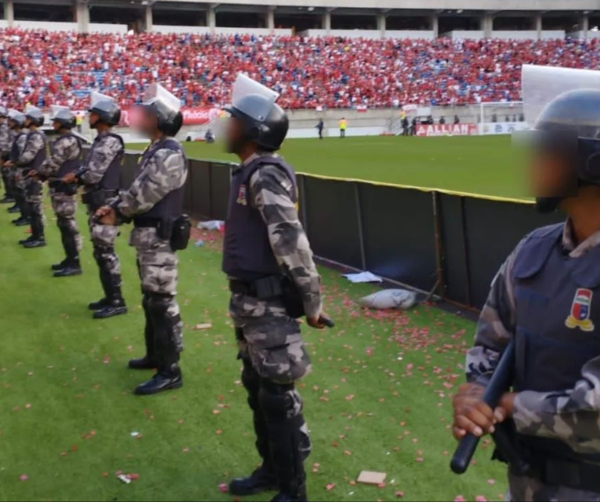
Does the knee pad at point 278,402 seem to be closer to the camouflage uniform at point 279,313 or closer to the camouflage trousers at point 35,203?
the camouflage uniform at point 279,313

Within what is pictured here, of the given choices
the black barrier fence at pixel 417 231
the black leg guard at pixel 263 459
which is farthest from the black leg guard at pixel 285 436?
the black barrier fence at pixel 417 231

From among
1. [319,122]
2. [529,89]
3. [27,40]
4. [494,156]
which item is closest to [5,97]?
[27,40]

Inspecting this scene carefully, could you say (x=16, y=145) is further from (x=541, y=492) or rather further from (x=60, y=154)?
(x=541, y=492)

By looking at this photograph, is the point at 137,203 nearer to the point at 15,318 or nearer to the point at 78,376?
the point at 78,376

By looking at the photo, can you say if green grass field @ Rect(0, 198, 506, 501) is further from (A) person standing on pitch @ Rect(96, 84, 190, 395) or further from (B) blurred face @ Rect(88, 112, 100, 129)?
(B) blurred face @ Rect(88, 112, 100, 129)

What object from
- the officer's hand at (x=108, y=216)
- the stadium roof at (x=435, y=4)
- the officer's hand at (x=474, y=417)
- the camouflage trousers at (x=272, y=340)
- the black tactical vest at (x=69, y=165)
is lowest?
the camouflage trousers at (x=272, y=340)

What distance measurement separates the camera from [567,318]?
193 centimetres

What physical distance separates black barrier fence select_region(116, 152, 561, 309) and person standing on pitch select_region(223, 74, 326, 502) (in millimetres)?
3487

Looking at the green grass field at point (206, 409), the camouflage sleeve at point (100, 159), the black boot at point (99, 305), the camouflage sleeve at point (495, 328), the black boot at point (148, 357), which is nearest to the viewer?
the camouflage sleeve at point (495, 328)

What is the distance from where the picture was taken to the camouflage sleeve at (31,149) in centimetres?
1166

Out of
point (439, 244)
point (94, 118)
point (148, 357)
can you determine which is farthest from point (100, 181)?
point (439, 244)

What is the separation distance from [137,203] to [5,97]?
35387mm

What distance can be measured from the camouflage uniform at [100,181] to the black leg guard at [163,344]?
2.27 meters

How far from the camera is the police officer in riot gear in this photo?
1.89 metres
